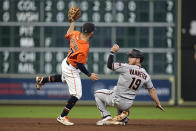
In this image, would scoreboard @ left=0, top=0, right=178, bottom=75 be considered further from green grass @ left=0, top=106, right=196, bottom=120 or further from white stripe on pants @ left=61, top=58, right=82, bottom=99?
white stripe on pants @ left=61, top=58, right=82, bottom=99

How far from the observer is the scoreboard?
1538cm

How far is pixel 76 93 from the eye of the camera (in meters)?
8.57

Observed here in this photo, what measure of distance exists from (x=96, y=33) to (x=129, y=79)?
7176 millimetres

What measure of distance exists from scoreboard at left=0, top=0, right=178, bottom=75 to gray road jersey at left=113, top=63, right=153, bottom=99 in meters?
6.93

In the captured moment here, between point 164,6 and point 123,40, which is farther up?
point 164,6

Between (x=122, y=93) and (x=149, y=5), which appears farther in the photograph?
(x=149, y=5)

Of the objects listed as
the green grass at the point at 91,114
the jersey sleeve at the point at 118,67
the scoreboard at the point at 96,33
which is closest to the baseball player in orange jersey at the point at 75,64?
the jersey sleeve at the point at 118,67

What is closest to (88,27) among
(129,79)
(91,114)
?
(129,79)

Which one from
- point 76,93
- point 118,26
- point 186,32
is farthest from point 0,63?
point 76,93

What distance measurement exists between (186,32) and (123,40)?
2.09 m

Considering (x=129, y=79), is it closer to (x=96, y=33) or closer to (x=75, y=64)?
(x=75, y=64)

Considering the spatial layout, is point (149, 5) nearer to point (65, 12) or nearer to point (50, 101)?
point (65, 12)

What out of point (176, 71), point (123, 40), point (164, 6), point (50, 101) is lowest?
point (50, 101)

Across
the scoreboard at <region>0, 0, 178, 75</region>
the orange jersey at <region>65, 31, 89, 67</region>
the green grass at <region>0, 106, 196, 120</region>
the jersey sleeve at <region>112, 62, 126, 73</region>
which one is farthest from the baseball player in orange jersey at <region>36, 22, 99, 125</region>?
the scoreboard at <region>0, 0, 178, 75</region>
